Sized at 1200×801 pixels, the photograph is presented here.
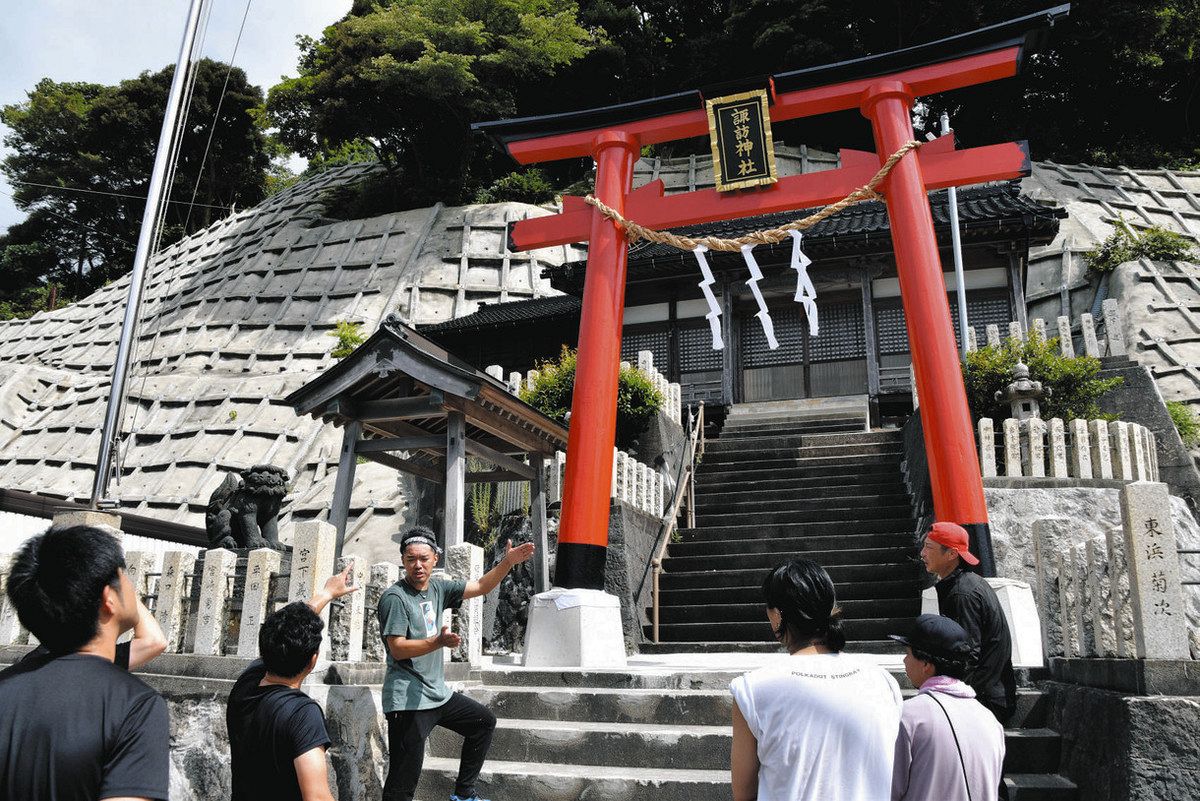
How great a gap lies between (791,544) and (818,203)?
4381 mm

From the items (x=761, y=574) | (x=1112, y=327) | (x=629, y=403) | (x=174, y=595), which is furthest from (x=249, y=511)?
(x=1112, y=327)

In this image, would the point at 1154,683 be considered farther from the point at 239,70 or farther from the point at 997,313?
the point at 239,70

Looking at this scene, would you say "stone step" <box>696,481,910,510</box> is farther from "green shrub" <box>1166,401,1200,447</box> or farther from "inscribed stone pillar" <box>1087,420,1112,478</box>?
"green shrub" <box>1166,401,1200,447</box>

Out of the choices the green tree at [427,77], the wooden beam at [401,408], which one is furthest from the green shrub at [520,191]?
the wooden beam at [401,408]

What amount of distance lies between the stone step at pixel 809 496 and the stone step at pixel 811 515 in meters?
0.10

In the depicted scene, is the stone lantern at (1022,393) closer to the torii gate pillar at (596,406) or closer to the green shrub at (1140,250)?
the torii gate pillar at (596,406)

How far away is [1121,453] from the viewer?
32.1 ft

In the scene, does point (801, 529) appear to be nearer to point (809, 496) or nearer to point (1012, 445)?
point (809, 496)

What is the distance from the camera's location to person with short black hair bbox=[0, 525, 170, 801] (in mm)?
1940

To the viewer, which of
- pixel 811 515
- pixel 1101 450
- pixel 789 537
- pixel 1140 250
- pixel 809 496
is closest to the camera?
pixel 1101 450

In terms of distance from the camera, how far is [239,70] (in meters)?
42.2

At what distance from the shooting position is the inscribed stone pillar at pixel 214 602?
19.0 ft

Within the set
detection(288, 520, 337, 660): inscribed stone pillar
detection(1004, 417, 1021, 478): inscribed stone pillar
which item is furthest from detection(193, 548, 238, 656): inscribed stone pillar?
detection(1004, 417, 1021, 478): inscribed stone pillar

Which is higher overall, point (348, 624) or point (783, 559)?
point (783, 559)
